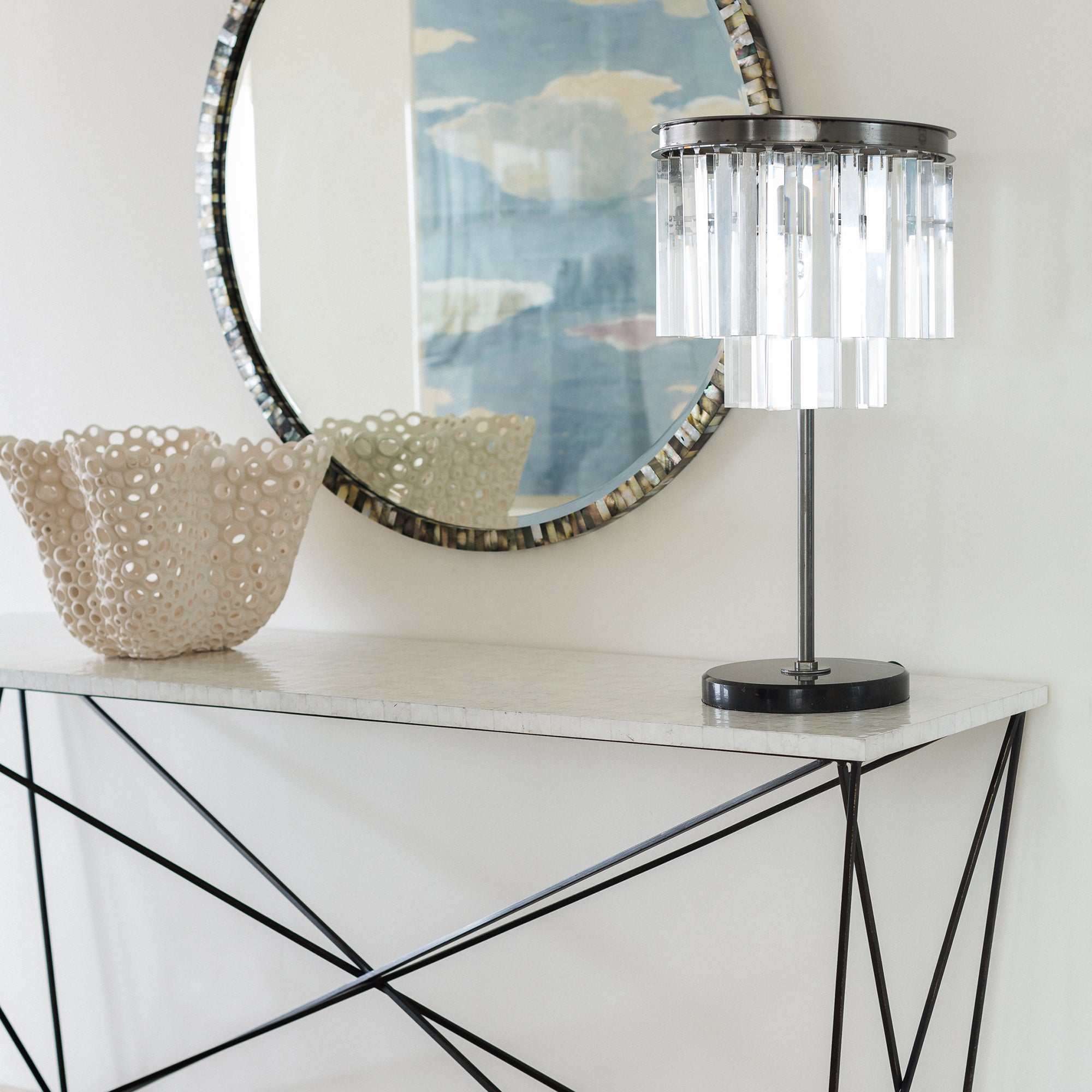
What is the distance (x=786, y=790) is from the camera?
1.53m

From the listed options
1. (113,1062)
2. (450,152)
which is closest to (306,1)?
(450,152)

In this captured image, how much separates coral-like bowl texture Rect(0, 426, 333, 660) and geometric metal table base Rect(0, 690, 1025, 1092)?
25cm

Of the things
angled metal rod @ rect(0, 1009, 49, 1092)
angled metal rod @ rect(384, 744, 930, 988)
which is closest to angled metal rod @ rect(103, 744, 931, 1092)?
angled metal rod @ rect(384, 744, 930, 988)

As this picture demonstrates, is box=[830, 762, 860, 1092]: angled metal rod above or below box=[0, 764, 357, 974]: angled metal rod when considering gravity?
above

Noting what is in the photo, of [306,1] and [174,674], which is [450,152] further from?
[174,674]

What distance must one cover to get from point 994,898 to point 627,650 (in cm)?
47

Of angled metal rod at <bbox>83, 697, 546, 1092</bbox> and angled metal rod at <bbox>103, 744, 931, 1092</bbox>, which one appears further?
angled metal rod at <bbox>83, 697, 546, 1092</bbox>

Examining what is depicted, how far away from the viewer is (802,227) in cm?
118

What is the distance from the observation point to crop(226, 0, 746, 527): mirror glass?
4.96ft

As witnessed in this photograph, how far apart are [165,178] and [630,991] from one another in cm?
122

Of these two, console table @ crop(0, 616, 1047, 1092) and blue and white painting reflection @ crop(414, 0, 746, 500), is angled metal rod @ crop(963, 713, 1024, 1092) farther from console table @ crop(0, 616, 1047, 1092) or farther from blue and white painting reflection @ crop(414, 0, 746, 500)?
blue and white painting reflection @ crop(414, 0, 746, 500)

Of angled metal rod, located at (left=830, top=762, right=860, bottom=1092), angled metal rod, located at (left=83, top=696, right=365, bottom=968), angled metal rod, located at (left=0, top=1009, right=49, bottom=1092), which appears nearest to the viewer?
angled metal rod, located at (left=830, top=762, right=860, bottom=1092)

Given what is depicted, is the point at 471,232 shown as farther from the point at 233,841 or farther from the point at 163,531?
the point at 233,841

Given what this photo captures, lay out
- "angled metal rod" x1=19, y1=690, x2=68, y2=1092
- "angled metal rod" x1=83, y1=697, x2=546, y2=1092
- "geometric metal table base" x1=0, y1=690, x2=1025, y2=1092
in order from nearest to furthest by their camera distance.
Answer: "geometric metal table base" x1=0, y1=690, x2=1025, y2=1092 < "angled metal rod" x1=83, y1=697, x2=546, y2=1092 < "angled metal rod" x1=19, y1=690, x2=68, y2=1092
